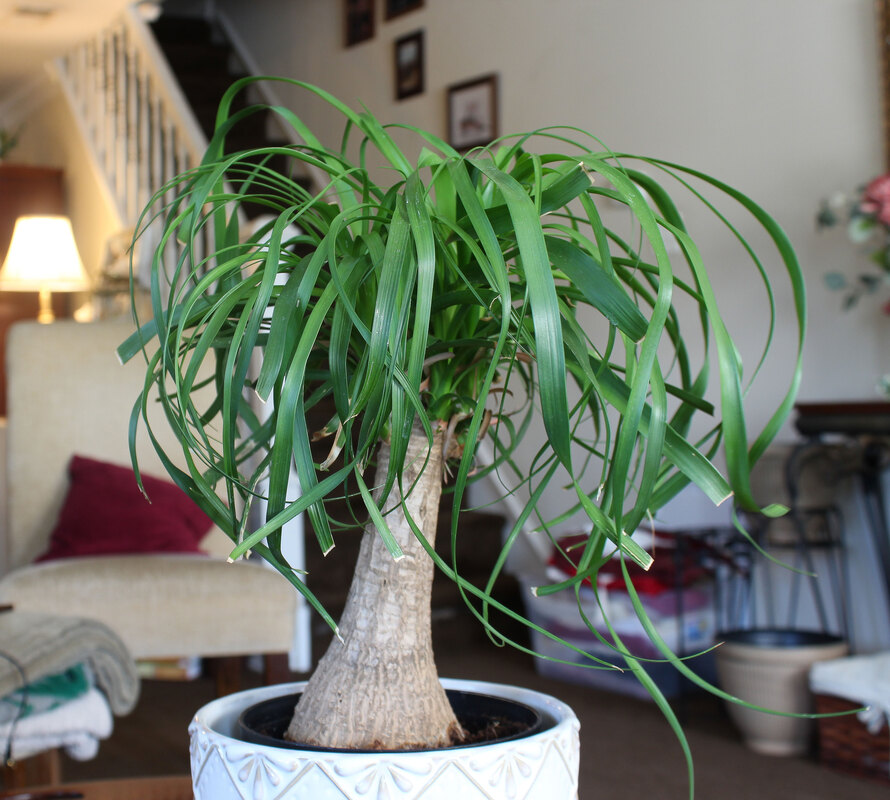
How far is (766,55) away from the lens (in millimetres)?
2932

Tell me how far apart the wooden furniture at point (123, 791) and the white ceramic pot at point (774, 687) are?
161 centimetres

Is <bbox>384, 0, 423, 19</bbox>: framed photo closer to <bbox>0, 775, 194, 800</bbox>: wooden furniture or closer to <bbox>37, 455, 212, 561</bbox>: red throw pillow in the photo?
<bbox>37, 455, 212, 561</bbox>: red throw pillow

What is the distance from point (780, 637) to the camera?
246cm

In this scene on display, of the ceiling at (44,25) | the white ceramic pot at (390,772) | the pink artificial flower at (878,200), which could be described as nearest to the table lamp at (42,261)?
the ceiling at (44,25)

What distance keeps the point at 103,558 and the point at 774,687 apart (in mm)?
1459

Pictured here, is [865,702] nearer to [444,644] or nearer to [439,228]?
[444,644]

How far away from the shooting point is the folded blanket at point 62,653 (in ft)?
3.96

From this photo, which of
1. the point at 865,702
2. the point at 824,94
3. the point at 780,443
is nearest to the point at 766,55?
the point at 824,94

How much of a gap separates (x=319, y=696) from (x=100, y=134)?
4909 mm

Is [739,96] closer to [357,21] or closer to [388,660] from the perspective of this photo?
[357,21]

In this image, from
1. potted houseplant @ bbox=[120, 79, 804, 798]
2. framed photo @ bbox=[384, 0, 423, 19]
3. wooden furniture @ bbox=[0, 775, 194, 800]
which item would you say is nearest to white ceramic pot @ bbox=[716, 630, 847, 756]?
wooden furniture @ bbox=[0, 775, 194, 800]

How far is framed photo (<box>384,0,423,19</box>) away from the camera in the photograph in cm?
429

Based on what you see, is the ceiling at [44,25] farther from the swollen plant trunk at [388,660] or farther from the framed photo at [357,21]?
the swollen plant trunk at [388,660]

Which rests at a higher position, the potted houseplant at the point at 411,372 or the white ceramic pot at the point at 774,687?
the potted houseplant at the point at 411,372
